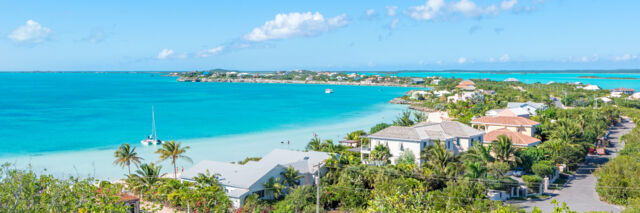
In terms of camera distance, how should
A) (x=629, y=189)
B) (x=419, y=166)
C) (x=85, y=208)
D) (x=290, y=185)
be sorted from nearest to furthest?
1. (x=85, y=208)
2. (x=629, y=189)
3. (x=290, y=185)
4. (x=419, y=166)

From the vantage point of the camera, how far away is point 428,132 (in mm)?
33344

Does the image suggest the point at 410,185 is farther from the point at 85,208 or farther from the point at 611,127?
the point at 611,127

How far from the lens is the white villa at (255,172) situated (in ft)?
82.6

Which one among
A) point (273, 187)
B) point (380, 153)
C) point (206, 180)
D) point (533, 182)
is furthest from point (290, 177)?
point (533, 182)

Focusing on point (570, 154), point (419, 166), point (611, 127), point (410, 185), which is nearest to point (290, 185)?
point (410, 185)

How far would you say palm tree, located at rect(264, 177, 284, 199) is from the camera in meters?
25.8

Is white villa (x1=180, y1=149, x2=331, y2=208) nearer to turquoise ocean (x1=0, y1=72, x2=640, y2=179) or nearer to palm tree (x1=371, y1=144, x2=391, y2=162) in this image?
palm tree (x1=371, y1=144, x2=391, y2=162)

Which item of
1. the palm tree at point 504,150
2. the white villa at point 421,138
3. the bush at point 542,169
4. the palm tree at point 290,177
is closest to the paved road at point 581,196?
the bush at point 542,169

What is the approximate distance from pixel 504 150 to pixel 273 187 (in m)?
16.2

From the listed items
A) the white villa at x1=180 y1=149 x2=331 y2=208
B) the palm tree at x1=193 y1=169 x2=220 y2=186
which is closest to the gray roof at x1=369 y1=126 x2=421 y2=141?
the white villa at x1=180 y1=149 x2=331 y2=208

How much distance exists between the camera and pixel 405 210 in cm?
1287

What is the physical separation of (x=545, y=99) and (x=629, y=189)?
6024cm

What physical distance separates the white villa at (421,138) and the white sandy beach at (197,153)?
16.1 metres

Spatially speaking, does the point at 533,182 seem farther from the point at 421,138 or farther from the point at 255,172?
the point at 255,172
